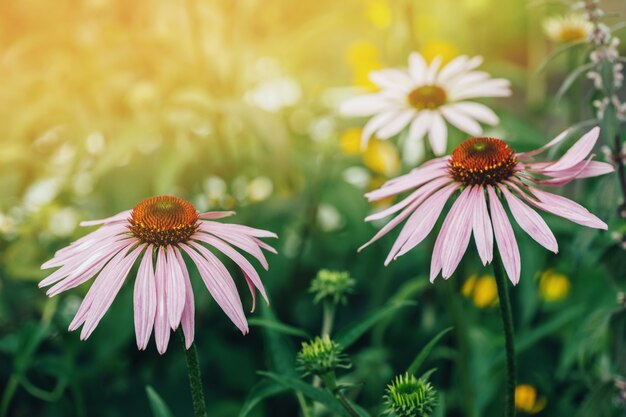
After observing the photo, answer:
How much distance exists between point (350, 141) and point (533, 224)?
44.3 inches

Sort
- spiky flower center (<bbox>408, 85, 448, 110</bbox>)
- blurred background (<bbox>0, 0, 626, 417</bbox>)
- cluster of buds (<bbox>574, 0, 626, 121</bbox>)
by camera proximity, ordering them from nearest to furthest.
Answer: cluster of buds (<bbox>574, 0, 626, 121</bbox>) → spiky flower center (<bbox>408, 85, 448, 110</bbox>) → blurred background (<bbox>0, 0, 626, 417</bbox>)

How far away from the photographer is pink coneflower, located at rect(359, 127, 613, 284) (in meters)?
0.69

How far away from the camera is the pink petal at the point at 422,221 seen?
72 centimetres

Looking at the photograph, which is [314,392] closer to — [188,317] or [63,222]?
[188,317]

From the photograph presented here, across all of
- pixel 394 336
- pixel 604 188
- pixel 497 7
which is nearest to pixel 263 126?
pixel 394 336

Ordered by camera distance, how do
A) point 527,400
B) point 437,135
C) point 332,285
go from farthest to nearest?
point 527,400 < point 437,135 < point 332,285

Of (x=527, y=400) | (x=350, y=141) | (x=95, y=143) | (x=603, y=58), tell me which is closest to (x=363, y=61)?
(x=350, y=141)

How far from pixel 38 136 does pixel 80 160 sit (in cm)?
32

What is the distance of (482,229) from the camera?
0.70 meters

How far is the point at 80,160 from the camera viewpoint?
1512mm

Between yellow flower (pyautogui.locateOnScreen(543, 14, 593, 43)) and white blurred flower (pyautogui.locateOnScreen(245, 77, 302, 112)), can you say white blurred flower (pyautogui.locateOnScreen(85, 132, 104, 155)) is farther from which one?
yellow flower (pyautogui.locateOnScreen(543, 14, 593, 43))

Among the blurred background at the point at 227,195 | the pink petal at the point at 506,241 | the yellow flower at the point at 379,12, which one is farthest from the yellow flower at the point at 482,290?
the pink petal at the point at 506,241

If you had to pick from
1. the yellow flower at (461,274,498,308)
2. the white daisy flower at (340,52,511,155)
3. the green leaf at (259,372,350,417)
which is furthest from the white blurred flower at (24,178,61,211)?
the green leaf at (259,372,350,417)

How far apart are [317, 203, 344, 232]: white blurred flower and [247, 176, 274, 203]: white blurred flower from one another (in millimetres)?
116
